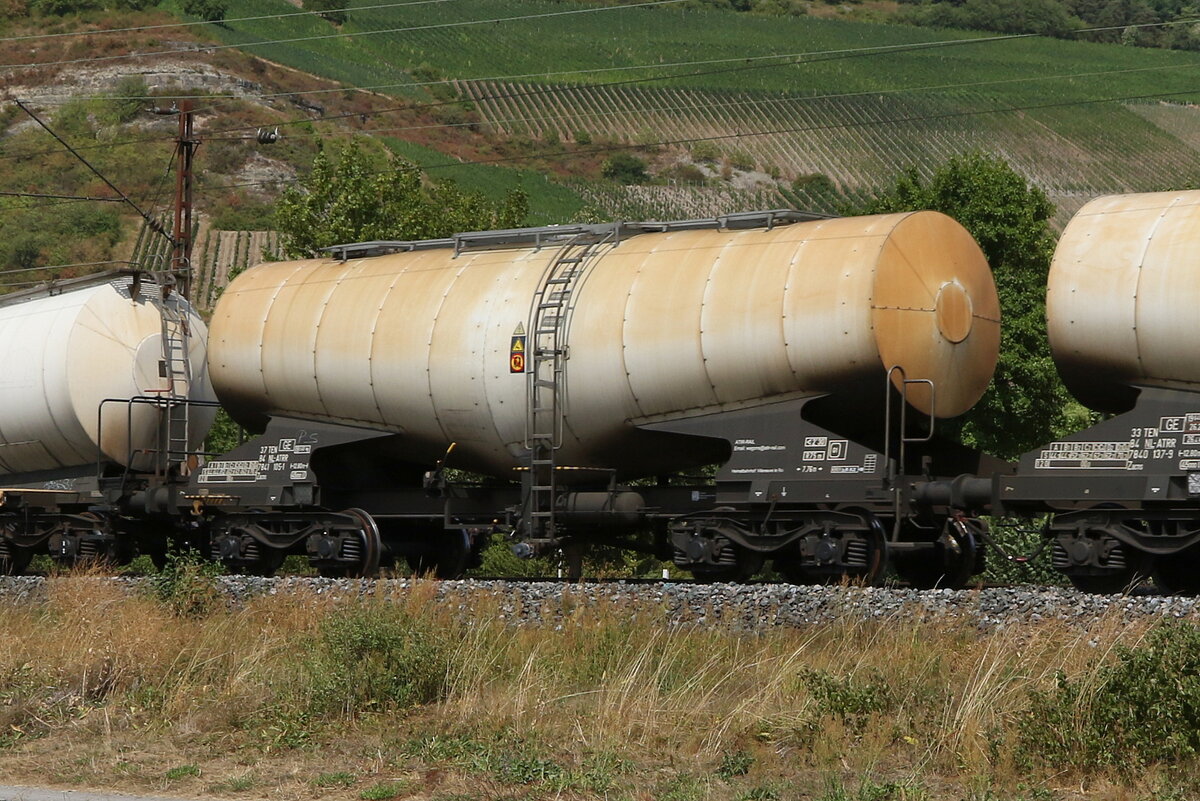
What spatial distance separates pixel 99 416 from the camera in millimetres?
19609

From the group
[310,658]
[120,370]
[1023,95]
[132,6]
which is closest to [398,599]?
[310,658]

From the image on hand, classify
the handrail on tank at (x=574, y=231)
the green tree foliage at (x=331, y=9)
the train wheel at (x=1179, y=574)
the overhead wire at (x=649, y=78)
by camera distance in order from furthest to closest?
the green tree foliage at (x=331, y=9), the overhead wire at (x=649, y=78), the handrail on tank at (x=574, y=231), the train wheel at (x=1179, y=574)

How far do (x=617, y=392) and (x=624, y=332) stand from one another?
0.65m

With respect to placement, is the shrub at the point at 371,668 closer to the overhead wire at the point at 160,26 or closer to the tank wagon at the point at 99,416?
the tank wagon at the point at 99,416

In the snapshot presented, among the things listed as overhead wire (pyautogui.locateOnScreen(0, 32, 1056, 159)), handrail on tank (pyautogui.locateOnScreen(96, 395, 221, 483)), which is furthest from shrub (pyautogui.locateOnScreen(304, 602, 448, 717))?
overhead wire (pyautogui.locateOnScreen(0, 32, 1056, 159))

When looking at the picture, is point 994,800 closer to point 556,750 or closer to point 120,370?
point 556,750

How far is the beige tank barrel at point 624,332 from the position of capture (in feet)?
47.9

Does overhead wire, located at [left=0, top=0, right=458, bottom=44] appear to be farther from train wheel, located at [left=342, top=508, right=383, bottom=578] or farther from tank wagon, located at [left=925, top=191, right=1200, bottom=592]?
tank wagon, located at [left=925, top=191, right=1200, bottom=592]

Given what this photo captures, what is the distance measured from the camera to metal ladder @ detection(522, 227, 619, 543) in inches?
642

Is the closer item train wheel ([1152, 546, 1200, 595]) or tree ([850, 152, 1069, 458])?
train wheel ([1152, 546, 1200, 595])

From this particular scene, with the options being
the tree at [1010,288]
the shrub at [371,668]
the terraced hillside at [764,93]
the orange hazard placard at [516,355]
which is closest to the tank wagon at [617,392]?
the orange hazard placard at [516,355]

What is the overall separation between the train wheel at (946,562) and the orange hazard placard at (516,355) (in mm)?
4496

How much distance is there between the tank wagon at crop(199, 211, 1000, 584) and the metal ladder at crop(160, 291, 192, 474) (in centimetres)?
151

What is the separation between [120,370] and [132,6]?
363 feet
